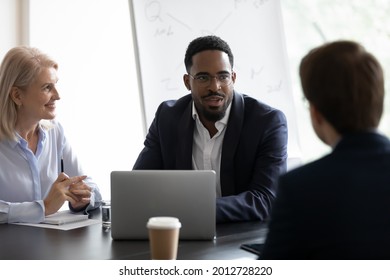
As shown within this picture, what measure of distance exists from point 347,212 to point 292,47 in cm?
240

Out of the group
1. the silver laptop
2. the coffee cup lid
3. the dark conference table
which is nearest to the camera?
the coffee cup lid

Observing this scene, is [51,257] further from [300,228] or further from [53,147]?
[53,147]

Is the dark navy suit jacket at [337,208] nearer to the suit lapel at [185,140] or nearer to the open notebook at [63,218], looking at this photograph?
the open notebook at [63,218]

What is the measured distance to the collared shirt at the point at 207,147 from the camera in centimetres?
248

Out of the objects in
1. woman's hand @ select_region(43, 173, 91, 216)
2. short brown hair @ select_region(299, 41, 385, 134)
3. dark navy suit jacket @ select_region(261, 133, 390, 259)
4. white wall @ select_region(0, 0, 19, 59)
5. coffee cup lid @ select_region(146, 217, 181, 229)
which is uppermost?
white wall @ select_region(0, 0, 19, 59)

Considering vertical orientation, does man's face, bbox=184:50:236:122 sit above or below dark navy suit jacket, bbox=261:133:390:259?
above

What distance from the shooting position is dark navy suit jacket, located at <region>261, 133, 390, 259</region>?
105 centimetres

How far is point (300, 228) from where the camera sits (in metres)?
1.07

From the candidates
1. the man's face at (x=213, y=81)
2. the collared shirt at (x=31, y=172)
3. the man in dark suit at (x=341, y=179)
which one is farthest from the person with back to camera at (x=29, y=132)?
the man in dark suit at (x=341, y=179)

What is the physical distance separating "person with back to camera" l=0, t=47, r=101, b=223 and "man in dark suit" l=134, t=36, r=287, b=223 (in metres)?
0.40

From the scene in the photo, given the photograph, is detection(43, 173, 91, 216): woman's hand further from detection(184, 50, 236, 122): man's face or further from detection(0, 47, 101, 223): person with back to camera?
detection(184, 50, 236, 122): man's face

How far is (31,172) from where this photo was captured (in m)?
2.34

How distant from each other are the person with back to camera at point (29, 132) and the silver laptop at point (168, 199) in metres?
0.54

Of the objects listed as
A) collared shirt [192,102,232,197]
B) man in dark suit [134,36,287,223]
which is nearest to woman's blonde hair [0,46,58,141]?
man in dark suit [134,36,287,223]
